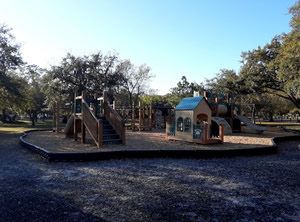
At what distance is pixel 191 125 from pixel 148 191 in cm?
751

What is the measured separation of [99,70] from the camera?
32562 mm

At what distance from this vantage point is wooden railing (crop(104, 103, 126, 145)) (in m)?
11.0

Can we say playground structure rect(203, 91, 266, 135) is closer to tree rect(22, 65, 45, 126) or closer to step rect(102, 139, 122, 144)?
step rect(102, 139, 122, 144)

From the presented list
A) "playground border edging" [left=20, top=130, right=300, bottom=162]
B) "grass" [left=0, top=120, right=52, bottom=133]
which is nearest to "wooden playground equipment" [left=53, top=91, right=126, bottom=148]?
"playground border edging" [left=20, top=130, right=300, bottom=162]

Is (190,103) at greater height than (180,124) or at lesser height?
greater

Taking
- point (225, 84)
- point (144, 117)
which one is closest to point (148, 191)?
point (144, 117)

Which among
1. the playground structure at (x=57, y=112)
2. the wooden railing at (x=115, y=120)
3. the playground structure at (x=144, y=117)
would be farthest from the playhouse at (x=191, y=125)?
the playground structure at (x=57, y=112)

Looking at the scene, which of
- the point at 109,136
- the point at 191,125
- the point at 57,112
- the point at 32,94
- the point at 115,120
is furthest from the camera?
the point at 32,94

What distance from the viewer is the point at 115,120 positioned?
37.8ft

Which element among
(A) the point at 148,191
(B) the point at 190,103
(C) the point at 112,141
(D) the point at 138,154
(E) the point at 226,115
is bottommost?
(A) the point at 148,191

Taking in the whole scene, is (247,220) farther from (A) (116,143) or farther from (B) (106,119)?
(B) (106,119)

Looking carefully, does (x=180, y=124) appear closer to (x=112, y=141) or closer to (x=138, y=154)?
(x=112, y=141)

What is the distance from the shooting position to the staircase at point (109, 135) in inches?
430

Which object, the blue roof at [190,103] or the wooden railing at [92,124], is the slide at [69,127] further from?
the blue roof at [190,103]
